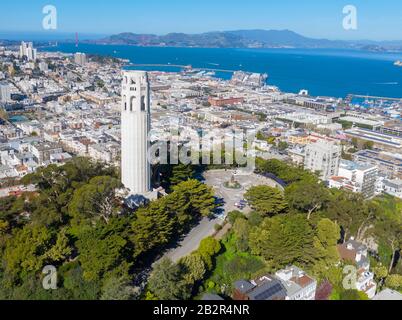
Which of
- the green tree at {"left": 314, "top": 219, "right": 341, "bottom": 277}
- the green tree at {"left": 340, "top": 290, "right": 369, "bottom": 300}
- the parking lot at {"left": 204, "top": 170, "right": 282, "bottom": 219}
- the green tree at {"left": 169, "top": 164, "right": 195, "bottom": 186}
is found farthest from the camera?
the green tree at {"left": 169, "top": 164, "right": 195, "bottom": 186}

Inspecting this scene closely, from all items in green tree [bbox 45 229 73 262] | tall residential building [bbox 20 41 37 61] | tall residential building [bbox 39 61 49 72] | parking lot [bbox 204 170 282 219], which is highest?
tall residential building [bbox 20 41 37 61]

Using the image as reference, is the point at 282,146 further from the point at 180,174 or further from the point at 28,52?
the point at 28,52

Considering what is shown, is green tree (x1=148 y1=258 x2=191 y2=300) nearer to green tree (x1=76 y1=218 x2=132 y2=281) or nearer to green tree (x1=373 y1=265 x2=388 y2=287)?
green tree (x1=76 y1=218 x2=132 y2=281)

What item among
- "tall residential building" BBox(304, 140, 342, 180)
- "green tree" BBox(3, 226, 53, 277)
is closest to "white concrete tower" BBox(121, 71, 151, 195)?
"green tree" BBox(3, 226, 53, 277)

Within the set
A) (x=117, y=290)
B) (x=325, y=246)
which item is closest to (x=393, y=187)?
(x=325, y=246)

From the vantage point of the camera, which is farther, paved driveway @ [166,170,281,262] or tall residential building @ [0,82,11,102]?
tall residential building @ [0,82,11,102]

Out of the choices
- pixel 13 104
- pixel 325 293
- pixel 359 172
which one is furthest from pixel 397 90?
pixel 325 293

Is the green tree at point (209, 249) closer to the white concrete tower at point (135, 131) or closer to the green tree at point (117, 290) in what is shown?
the green tree at point (117, 290)
